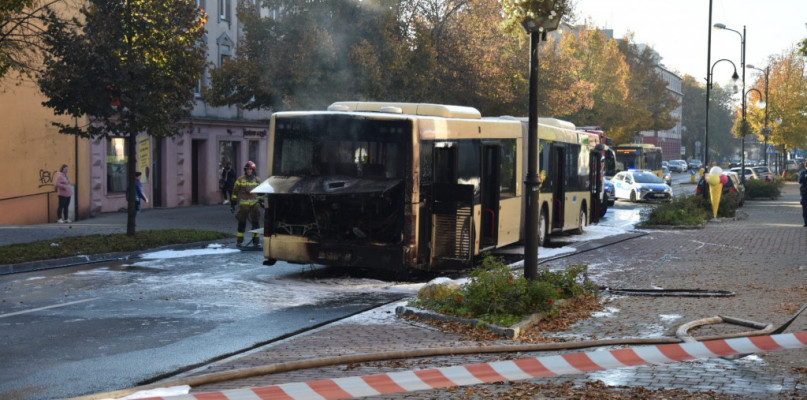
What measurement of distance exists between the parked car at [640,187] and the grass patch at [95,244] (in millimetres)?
25334

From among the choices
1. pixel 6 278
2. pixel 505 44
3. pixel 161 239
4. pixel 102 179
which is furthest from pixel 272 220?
pixel 505 44

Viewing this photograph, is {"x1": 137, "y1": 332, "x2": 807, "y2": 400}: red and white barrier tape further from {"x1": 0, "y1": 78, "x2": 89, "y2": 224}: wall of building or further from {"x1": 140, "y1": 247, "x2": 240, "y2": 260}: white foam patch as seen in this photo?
{"x1": 0, "y1": 78, "x2": 89, "y2": 224}: wall of building

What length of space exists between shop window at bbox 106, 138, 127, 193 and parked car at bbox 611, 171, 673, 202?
2155 centimetres

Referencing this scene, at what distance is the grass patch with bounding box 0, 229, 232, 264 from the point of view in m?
18.0

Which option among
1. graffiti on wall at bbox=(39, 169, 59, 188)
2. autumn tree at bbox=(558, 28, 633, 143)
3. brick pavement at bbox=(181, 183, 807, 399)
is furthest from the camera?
autumn tree at bbox=(558, 28, 633, 143)

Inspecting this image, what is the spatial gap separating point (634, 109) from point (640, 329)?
197 ft

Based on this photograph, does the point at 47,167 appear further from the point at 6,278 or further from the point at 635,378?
the point at 635,378

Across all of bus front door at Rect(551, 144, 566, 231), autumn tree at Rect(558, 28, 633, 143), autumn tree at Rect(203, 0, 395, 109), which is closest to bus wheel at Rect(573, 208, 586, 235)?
bus front door at Rect(551, 144, 566, 231)

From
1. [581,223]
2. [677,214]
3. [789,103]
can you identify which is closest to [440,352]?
[581,223]

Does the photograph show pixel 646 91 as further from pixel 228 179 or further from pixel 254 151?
pixel 228 179

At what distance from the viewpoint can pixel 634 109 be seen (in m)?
68.2

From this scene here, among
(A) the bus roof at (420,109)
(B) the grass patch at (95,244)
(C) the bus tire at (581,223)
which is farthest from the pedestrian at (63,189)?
(C) the bus tire at (581,223)

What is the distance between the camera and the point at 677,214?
2900cm

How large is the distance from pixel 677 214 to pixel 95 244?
16808 mm
